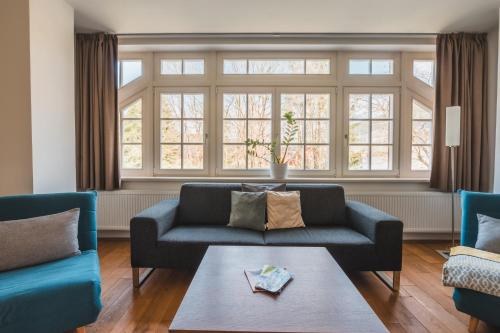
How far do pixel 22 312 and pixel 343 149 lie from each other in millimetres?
3335

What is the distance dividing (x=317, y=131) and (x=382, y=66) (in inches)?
45.8

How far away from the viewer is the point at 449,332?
71.9 inches

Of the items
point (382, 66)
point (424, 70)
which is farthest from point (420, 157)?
point (382, 66)

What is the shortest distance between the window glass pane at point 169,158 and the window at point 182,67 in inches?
37.6

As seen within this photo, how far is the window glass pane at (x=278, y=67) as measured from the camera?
12.0 feet

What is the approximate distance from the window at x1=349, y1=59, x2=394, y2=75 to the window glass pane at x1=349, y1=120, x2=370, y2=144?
63 cm

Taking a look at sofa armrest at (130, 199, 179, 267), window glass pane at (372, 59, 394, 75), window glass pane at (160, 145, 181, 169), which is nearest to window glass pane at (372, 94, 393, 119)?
window glass pane at (372, 59, 394, 75)

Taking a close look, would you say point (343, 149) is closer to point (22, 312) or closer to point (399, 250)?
point (399, 250)

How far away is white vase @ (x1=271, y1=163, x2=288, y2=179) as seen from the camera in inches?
134

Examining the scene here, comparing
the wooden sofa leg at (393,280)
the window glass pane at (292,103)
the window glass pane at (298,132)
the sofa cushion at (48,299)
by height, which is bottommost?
the wooden sofa leg at (393,280)

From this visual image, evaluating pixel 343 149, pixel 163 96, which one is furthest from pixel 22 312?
pixel 343 149

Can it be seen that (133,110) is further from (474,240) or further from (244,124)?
(474,240)

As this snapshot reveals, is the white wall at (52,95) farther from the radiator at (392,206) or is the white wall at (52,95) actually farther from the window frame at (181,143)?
the window frame at (181,143)

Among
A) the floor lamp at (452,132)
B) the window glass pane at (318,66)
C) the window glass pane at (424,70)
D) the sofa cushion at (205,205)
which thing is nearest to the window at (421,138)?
the window glass pane at (424,70)
